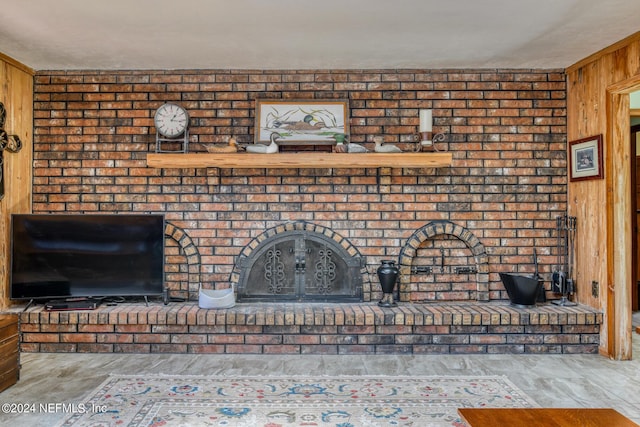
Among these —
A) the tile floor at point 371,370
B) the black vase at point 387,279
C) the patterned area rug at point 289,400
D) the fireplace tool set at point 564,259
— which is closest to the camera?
the patterned area rug at point 289,400

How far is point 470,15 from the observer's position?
8.98 feet

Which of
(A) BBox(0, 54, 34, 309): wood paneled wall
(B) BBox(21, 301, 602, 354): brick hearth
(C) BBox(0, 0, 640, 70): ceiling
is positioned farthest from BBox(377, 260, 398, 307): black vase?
(A) BBox(0, 54, 34, 309): wood paneled wall

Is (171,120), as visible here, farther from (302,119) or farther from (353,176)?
(353,176)

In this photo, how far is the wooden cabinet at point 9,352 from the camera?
2637mm

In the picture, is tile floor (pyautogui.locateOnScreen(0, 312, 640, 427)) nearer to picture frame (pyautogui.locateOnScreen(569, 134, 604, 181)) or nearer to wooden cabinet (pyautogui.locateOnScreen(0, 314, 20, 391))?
wooden cabinet (pyautogui.locateOnScreen(0, 314, 20, 391))

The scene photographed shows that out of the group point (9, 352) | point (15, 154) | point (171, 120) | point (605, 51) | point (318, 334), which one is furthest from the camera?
point (171, 120)

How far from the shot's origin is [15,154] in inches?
139

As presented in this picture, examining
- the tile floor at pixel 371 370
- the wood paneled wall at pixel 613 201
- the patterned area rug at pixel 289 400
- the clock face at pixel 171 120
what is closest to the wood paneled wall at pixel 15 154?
the tile floor at pixel 371 370

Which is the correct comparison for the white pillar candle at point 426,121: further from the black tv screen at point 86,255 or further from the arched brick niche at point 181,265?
the black tv screen at point 86,255

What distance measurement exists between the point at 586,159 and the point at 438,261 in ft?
4.69

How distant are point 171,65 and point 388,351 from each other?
2.94 metres

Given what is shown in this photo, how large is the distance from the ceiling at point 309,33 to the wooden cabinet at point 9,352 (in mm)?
1928

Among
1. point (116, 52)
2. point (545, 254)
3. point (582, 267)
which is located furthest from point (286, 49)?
point (582, 267)

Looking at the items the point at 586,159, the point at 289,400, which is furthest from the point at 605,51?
the point at 289,400
